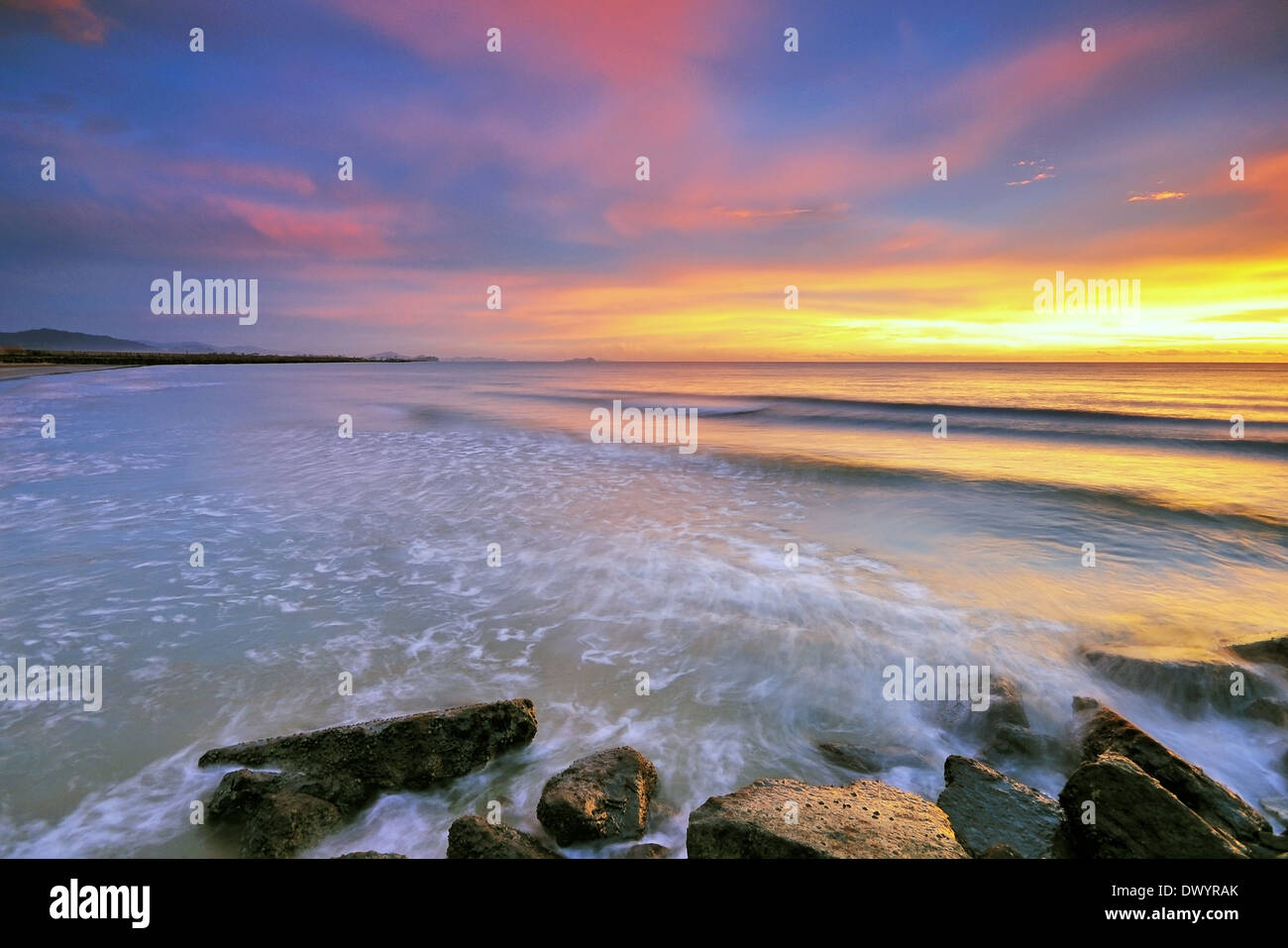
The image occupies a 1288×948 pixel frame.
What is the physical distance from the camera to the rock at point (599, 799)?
140 inches

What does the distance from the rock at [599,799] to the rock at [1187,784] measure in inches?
109

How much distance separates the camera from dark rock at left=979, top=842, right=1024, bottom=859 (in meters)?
3.36

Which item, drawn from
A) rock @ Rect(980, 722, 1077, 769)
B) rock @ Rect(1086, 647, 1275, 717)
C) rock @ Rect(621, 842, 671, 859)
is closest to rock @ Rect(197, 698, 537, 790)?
rock @ Rect(621, 842, 671, 859)

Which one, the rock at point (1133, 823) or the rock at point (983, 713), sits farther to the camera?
the rock at point (983, 713)

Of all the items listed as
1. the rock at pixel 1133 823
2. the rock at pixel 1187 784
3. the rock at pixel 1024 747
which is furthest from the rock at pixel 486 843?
the rock at pixel 1024 747

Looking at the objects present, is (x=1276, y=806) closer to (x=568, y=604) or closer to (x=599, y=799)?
(x=599, y=799)

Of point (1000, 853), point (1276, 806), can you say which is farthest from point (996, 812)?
point (1276, 806)

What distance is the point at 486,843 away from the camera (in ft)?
10.5

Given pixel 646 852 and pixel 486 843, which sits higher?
pixel 486 843

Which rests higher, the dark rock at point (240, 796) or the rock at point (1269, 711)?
the dark rock at point (240, 796)

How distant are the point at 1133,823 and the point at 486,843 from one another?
376cm

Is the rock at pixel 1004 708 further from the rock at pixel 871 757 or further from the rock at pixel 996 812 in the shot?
the rock at pixel 996 812
